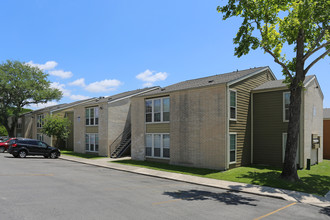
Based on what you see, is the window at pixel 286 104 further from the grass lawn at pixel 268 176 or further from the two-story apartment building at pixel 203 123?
the grass lawn at pixel 268 176

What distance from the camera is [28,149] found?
78.3ft

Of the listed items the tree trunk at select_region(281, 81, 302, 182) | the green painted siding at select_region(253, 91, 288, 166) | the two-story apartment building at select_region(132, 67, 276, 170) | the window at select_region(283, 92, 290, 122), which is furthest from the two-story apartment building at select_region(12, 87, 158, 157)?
the tree trunk at select_region(281, 81, 302, 182)

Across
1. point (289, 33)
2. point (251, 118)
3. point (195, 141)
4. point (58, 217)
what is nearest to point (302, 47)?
point (289, 33)

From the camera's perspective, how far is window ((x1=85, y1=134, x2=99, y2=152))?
1074 inches

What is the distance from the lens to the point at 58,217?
21.7 feet

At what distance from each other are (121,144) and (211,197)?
Result: 17311 mm

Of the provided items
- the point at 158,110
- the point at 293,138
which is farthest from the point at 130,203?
the point at 158,110

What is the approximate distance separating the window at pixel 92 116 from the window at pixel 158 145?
8.14 meters

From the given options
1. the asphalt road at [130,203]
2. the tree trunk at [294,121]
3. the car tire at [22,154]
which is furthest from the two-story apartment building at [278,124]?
the car tire at [22,154]

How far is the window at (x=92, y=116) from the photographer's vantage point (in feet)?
89.3

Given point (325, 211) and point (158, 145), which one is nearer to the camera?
point (325, 211)

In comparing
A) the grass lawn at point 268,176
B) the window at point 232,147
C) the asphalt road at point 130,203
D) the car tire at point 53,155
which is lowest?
the car tire at point 53,155

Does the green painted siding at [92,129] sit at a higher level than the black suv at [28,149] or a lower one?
higher

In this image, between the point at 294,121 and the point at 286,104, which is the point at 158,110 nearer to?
the point at 286,104
